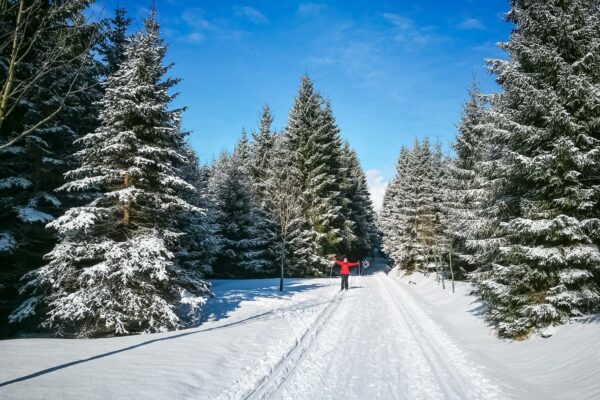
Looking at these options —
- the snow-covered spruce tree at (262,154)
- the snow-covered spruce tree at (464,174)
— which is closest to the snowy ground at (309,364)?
the snow-covered spruce tree at (464,174)

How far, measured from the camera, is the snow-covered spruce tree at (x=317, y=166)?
29.9 meters

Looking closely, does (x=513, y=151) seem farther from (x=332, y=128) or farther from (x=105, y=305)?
(x=332, y=128)

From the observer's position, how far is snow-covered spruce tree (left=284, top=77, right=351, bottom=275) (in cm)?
2991

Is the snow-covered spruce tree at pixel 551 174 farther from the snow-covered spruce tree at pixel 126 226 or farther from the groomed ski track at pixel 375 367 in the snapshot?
the snow-covered spruce tree at pixel 126 226

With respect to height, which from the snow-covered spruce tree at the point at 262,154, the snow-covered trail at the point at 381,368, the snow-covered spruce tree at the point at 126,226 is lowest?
the snow-covered trail at the point at 381,368

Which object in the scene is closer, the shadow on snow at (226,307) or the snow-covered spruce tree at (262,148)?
the shadow on snow at (226,307)

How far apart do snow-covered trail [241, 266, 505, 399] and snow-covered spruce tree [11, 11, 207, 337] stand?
5.11 metres

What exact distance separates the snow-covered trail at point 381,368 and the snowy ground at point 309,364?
23 mm

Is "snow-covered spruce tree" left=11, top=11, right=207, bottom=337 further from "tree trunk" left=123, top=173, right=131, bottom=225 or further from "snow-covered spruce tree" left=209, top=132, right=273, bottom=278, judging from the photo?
"snow-covered spruce tree" left=209, top=132, right=273, bottom=278

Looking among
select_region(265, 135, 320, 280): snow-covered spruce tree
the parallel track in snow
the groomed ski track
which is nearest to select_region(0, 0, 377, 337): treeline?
the parallel track in snow

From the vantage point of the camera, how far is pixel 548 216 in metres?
8.94

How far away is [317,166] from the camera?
31.3m

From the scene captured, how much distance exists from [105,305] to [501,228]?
12.2 meters

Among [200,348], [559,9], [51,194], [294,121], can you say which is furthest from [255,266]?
[559,9]
